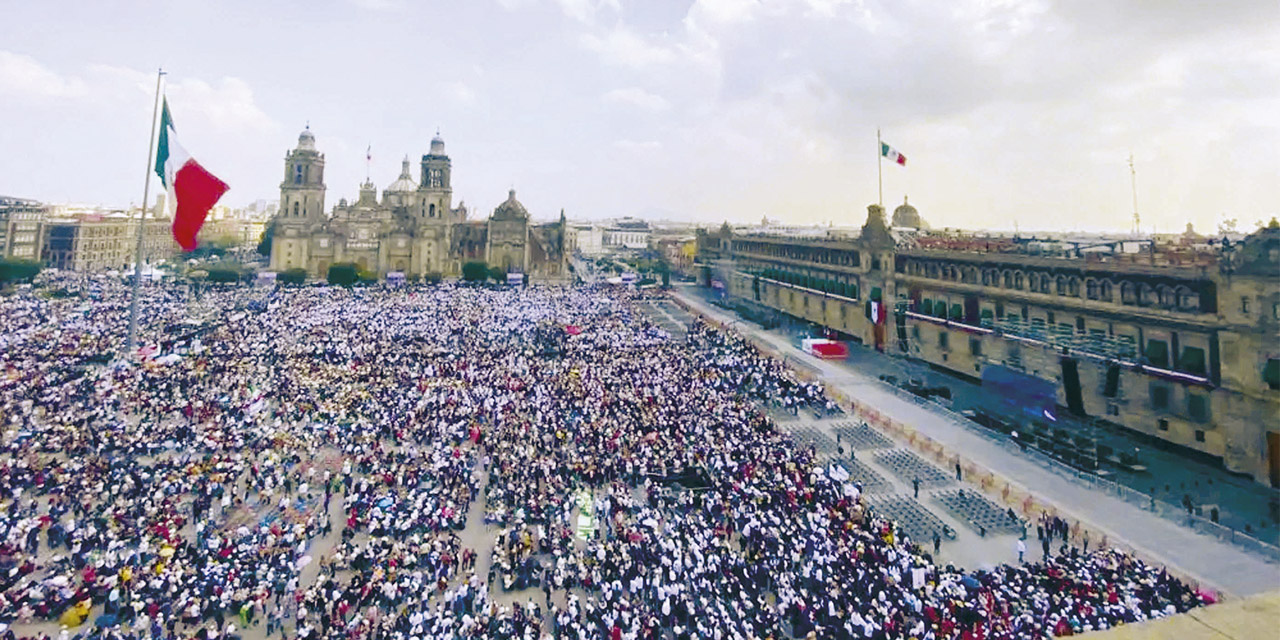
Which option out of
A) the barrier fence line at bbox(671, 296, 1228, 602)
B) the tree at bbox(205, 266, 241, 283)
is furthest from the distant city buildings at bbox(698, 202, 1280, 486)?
the tree at bbox(205, 266, 241, 283)

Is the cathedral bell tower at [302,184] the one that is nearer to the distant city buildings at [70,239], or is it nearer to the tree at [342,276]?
the tree at [342,276]

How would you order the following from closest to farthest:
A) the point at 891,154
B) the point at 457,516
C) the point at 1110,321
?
the point at 457,516 → the point at 1110,321 → the point at 891,154

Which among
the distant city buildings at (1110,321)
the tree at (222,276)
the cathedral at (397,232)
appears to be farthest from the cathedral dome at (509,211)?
the distant city buildings at (1110,321)

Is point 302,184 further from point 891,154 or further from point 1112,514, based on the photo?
point 1112,514

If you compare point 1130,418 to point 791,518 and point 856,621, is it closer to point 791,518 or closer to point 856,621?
point 791,518

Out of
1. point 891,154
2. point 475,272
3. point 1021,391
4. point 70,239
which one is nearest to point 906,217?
point 891,154

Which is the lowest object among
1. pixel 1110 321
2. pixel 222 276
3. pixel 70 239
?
pixel 1110 321

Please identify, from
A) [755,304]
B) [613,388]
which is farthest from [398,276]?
[613,388]
